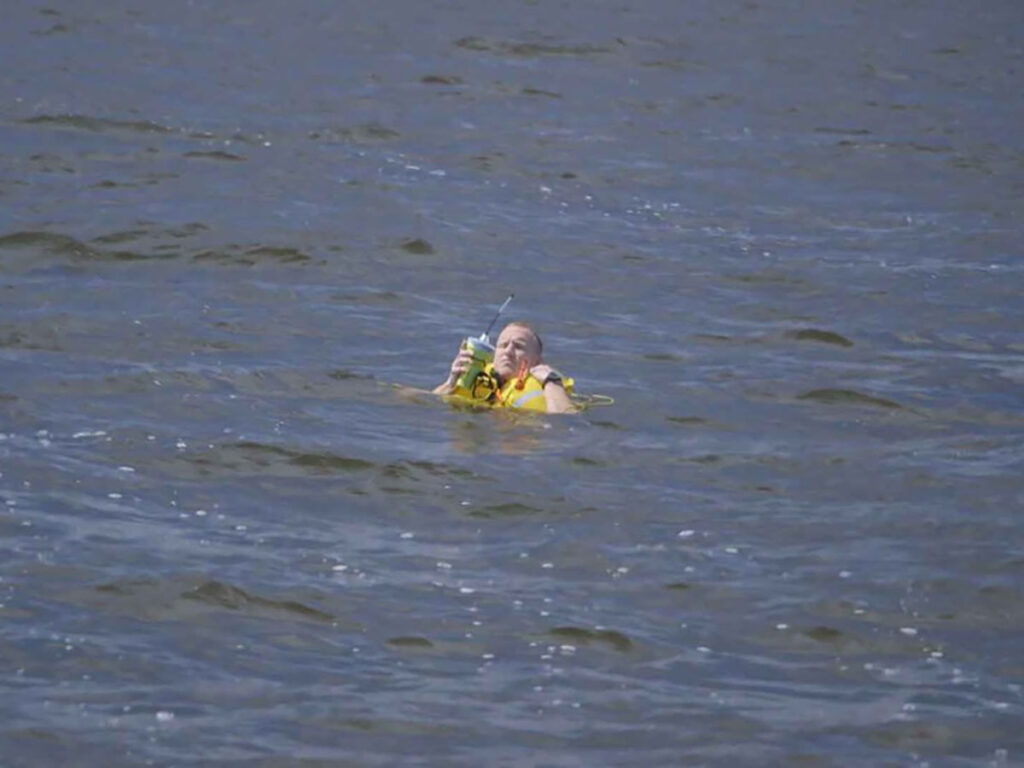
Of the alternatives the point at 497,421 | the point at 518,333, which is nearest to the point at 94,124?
the point at 518,333

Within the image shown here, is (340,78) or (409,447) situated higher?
(340,78)

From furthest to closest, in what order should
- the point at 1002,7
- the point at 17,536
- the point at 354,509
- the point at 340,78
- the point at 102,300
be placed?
1. the point at 1002,7
2. the point at 340,78
3. the point at 102,300
4. the point at 354,509
5. the point at 17,536

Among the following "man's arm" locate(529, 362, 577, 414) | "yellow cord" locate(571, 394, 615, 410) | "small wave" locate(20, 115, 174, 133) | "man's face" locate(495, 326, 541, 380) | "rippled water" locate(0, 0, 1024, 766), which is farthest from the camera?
"small wave" locate(20, 115, 174, 133)

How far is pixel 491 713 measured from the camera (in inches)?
332

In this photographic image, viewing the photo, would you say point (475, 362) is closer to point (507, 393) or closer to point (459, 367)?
point (459, 367)

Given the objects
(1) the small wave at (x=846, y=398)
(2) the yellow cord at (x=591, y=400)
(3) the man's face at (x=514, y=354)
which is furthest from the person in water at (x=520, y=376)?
(1) the small wave at (x=846, y=398)

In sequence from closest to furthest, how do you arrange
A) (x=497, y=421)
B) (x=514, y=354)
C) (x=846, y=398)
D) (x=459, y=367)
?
(x=497, y=421), (x=459, y=367), (x=514, y=354), (x=846, y=398)

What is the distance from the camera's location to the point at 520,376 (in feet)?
44.0

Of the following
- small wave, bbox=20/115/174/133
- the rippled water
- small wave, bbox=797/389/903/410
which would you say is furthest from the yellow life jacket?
small wave, bbox=20/115/174/133

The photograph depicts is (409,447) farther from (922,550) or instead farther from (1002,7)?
(1002,7)

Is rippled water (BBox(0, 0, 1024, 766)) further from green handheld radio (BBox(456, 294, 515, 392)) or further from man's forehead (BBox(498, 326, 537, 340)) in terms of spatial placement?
man's forehead (BBox(498, 326, 537, 340))

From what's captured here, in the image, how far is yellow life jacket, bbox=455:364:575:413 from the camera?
1324cm

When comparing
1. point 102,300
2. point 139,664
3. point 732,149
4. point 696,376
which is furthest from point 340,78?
point 139,664

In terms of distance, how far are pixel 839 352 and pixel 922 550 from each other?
4.69 meters
